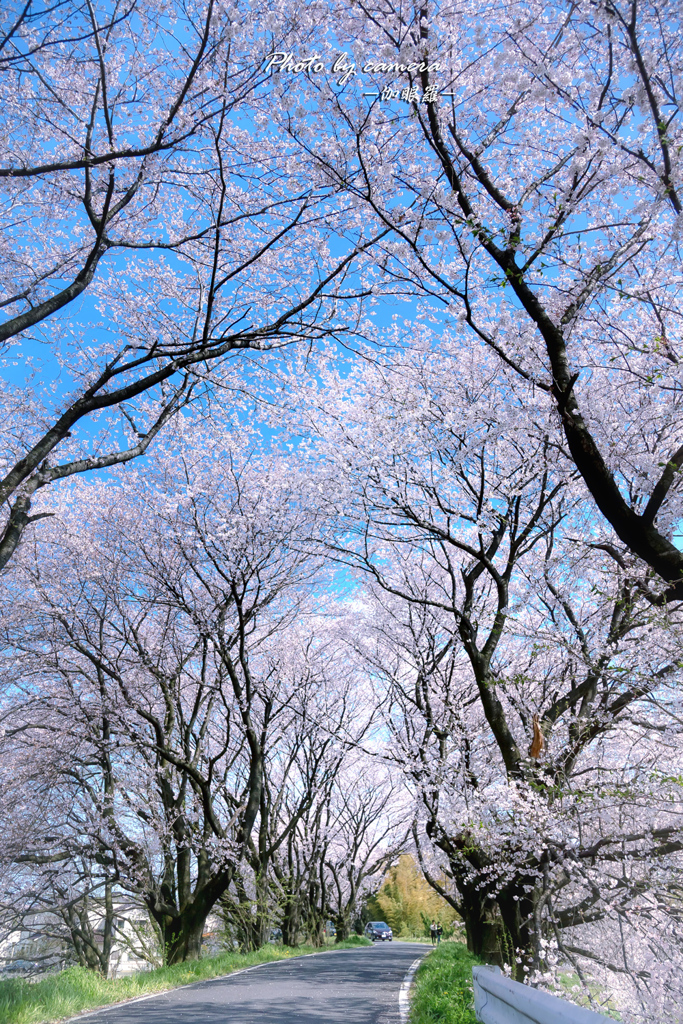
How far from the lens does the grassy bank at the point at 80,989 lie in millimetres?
6047

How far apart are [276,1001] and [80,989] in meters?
2.27

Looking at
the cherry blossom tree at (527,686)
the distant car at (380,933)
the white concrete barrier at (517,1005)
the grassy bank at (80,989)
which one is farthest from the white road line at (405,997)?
the distant car at (380,933)

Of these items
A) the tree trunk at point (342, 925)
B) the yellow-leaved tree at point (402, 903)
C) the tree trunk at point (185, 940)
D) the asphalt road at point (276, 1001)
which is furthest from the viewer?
the yellow-leaved tree at point (402, 903)

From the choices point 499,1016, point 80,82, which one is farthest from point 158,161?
point 499,1016

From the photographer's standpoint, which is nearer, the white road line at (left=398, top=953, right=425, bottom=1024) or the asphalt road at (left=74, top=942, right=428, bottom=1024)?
the asphalt road at (left=74, top=942, right=428, bottom=1024)

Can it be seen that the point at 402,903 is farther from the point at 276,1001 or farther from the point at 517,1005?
the point at 517,1005

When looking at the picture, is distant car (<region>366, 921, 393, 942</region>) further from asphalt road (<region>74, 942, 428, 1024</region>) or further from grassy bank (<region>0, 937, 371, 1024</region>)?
asphalt road (<region>74, 942, 428, 1024</region>)

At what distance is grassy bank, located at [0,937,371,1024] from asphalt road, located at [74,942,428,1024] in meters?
0.32

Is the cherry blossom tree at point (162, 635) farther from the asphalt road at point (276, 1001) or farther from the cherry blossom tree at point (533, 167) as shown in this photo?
the cherry blossom tree at point (533, 167)

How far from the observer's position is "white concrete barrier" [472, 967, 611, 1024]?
6.75 ft

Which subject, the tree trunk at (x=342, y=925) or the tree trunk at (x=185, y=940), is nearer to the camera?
the tree trunk at (x=185, y=940)

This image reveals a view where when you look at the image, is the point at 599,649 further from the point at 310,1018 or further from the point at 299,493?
the point at 299,493

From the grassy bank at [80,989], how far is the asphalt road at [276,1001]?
32 cm

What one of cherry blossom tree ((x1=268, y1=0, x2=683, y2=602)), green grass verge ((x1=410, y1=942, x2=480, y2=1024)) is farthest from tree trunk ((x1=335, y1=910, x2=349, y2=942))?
cherry blossom tree ((x1=268, y1=0, x2=683, y2=602))
